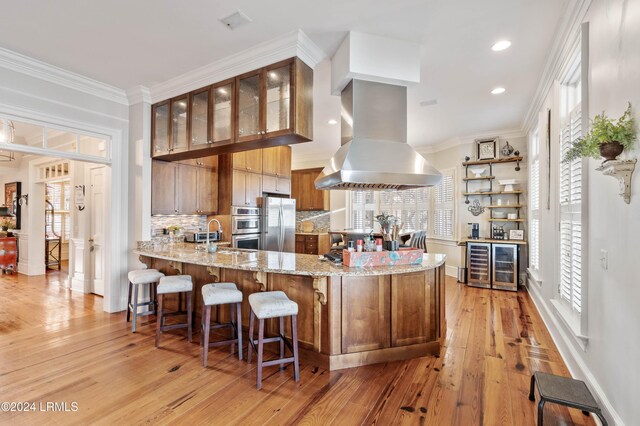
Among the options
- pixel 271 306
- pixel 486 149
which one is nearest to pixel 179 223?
pixel 271 306

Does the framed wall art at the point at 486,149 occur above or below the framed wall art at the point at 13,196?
above

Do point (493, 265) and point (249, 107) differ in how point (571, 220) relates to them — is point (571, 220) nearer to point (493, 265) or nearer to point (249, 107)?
point (493, 265)

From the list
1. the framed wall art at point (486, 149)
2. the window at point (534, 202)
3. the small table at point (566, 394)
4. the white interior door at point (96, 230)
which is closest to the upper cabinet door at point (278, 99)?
the small table at point (566, 394)

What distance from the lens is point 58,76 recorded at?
11.7ft

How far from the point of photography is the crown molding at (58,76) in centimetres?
321

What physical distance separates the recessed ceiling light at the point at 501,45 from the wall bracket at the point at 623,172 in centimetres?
188

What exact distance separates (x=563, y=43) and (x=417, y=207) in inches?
184

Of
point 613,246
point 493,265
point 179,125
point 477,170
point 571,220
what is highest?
point 179,125

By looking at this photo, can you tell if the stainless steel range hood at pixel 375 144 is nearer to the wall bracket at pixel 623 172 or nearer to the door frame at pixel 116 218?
the wall bracket at pixel 623 172

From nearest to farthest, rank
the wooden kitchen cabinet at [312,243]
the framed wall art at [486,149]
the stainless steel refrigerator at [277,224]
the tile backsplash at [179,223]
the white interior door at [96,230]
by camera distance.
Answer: the tile backsplash at [179,223]
the white interior door at [96,230]
the stainless steel refrigerator at [277,224]
the framed wall art at [486,149]
the wooden kitchen cabinet at [312,243]

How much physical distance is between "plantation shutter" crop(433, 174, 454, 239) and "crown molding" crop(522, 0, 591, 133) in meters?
2.73

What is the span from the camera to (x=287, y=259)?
3225mm

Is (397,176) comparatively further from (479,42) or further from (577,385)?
(577,385)

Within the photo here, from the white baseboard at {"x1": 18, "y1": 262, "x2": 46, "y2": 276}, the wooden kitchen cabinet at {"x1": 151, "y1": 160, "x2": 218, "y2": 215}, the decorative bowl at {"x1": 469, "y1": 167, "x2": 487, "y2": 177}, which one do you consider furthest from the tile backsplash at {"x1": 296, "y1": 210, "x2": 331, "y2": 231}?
the white baseboard at {"x1": 18, "y1": 262, "x2": 46, "y2": 276}
